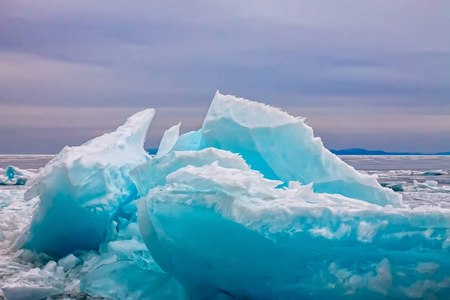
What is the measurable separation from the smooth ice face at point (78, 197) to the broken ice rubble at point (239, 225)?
1cm

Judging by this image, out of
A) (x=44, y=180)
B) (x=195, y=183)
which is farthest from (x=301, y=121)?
(x=44, y=180)

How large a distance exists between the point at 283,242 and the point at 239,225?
29 centimetres

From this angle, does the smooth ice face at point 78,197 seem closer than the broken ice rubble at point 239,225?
No

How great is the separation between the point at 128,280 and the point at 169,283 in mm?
361

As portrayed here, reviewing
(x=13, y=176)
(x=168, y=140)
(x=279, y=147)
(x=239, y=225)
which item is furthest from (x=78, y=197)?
(x=13, y=176)

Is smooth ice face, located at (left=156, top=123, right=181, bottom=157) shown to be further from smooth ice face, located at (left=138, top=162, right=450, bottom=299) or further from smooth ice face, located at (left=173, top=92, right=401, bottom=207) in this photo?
smooth ice face, located at (left=138, top=162, right=450, bottom=299)

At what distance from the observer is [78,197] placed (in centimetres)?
482

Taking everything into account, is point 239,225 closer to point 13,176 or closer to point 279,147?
point 279,147

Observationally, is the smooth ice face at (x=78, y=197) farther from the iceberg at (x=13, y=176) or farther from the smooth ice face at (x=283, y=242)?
the iceberg at (x=13, y=176)

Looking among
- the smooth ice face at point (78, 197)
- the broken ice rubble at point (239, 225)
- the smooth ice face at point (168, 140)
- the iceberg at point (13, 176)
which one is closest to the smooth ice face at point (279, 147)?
the broken ice rubble at point (239, 225)

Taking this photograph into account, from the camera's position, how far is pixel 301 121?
5.06m

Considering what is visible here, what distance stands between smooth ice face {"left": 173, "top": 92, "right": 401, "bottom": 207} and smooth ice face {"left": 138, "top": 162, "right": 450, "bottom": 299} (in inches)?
58.7

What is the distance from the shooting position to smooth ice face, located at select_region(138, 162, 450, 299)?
2.92 metres

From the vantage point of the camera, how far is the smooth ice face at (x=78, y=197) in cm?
480
